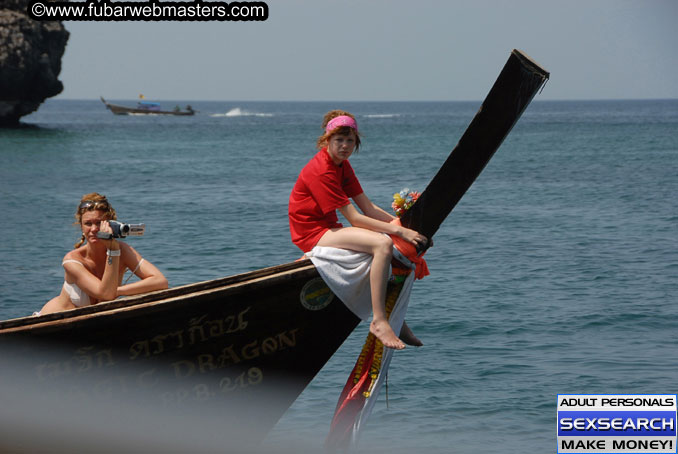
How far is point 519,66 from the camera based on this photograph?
5379 mm

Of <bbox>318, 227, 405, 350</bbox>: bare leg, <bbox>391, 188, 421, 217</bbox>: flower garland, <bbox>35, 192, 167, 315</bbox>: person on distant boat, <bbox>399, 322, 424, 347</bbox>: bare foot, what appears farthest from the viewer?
<bbox>399, 322, 424, 347</bbox>: bare foot

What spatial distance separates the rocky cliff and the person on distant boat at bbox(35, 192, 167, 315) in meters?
60.4

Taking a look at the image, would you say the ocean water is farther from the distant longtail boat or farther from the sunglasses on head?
the distant longtail boat

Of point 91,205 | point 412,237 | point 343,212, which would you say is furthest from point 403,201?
point 91,205

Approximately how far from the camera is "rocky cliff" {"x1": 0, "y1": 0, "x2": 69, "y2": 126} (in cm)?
6231

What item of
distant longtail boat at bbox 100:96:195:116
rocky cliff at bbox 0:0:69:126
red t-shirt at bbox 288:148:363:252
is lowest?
red t-shirt at bbox 288:148:363:252

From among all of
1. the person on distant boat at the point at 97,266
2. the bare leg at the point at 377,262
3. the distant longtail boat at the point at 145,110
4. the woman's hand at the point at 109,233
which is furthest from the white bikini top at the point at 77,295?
the distant longtail boat at the point at 145,110

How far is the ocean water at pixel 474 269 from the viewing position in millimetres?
Result: 9039

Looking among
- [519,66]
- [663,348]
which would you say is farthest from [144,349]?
[663,348]

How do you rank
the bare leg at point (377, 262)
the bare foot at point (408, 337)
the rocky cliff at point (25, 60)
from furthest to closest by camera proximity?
1. the rocky cliff at point (25, 60)
2. the bare foot at point (408, 337)
3. the bare leg at point (377, 262)

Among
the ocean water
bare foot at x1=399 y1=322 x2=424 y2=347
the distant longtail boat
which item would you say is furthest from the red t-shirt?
the distant longtail boat

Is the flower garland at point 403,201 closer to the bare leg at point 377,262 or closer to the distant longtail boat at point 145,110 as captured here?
the bare leg at point 377,262

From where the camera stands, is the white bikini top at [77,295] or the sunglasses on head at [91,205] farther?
the white bikini top at [77,295]

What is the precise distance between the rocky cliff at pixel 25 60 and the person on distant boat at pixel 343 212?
2403 inches
